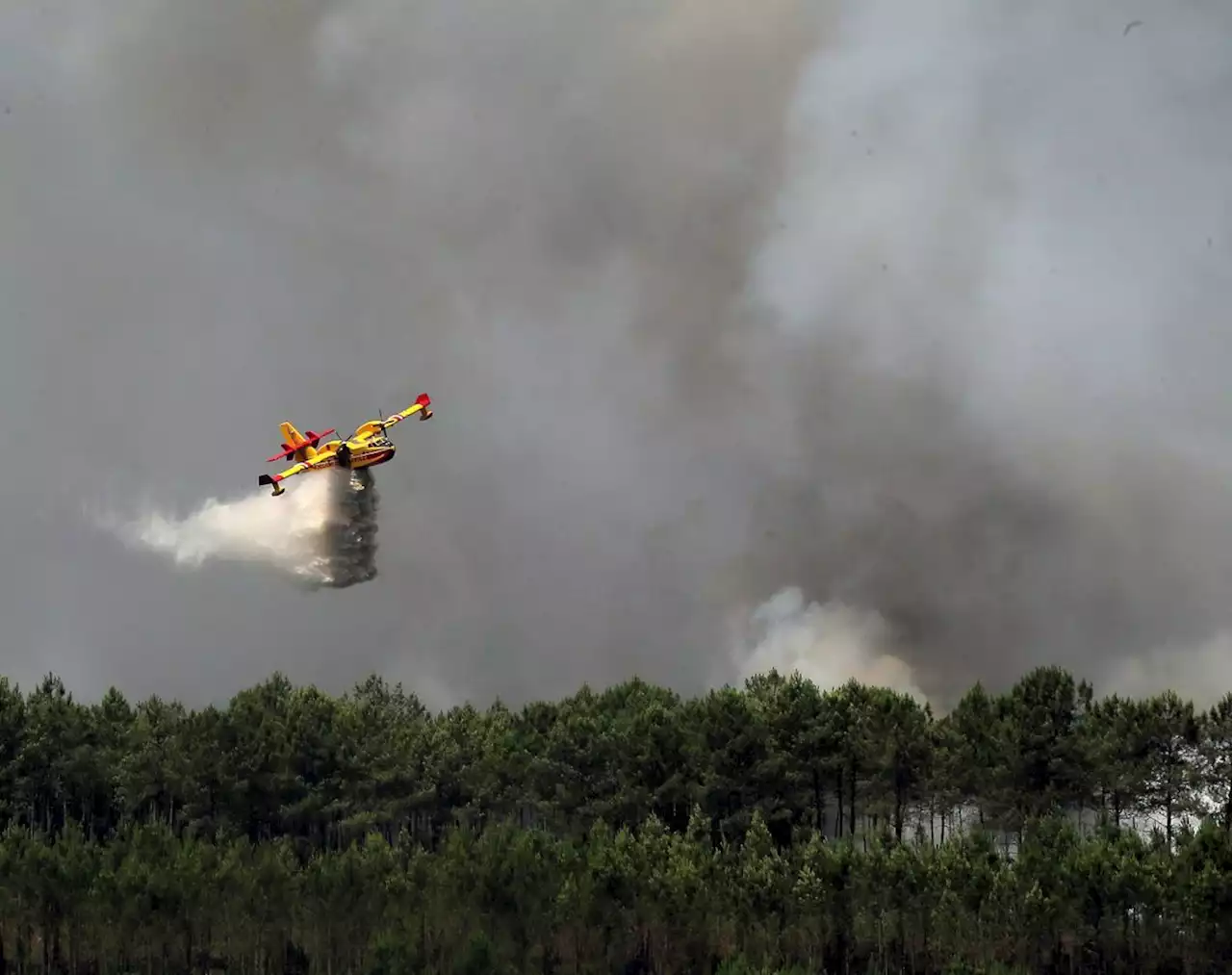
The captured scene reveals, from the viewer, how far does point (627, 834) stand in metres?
96.1

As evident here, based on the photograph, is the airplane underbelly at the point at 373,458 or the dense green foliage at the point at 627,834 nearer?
the dense green foliage at the point at 627,834

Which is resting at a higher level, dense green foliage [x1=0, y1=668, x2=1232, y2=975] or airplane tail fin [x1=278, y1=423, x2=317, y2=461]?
airplane tail fin [x1=278, y1=423, x2=317, y2=461]

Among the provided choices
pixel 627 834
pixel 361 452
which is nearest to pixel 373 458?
pixel 361 452

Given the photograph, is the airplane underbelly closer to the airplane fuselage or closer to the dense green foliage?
the airplane fuselage

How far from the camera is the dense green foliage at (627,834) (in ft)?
290

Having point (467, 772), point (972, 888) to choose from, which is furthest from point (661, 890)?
point (467, 772)

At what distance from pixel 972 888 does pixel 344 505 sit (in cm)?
5314

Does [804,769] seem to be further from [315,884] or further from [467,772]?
[315,884]

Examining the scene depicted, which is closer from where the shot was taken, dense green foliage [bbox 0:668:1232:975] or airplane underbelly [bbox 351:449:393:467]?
dense green foliage [bbox 0:668:1232:975]

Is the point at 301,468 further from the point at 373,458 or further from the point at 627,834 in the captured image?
the point at 627,834

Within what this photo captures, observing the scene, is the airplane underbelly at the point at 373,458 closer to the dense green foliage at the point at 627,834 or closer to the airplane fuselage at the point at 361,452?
the airplane fuselage at the point at 361,452

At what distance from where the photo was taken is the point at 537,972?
88.6 meters

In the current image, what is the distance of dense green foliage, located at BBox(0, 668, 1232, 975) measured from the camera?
88.4 meters

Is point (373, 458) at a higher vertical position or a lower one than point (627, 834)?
higher
